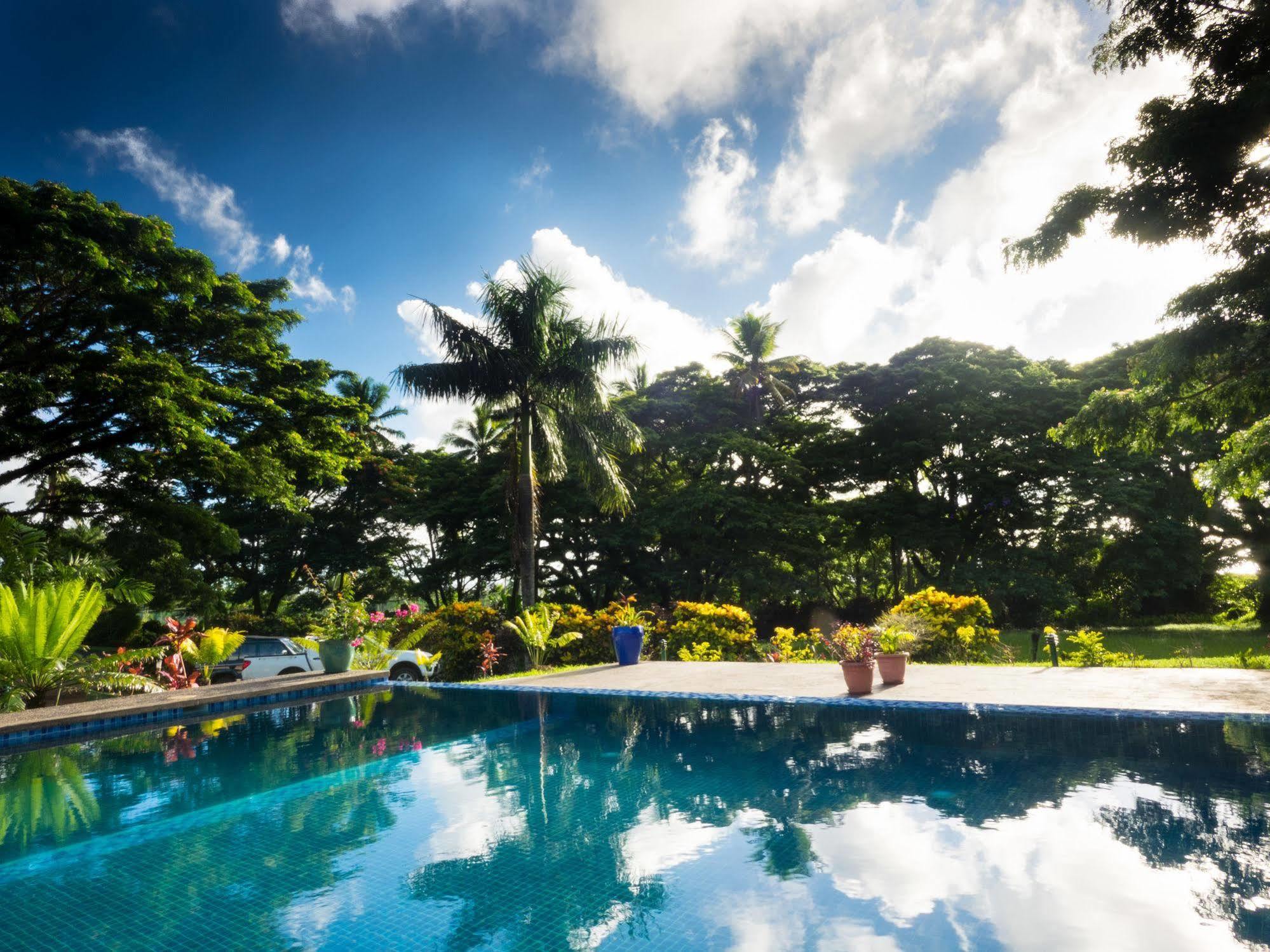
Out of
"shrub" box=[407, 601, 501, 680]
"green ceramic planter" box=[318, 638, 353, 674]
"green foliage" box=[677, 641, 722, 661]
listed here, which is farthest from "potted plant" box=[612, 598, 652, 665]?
"green ceramic planter" box=[318, 638, 353, 674]

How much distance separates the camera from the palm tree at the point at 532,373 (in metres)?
16.6

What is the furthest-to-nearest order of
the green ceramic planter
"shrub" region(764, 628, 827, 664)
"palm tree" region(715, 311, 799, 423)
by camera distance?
1. "palm tree" region(715, 311, 799, 423)
2. "shrub" region(764, 628, 827, 664)
3. the green ceramic planter

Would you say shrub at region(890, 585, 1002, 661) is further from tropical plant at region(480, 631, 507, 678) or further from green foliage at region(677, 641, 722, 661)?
tropical plant at region(480, 631, 507, 678)

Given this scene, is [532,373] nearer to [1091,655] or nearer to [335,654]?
[335,654]

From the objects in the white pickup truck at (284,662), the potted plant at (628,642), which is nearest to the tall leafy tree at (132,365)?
the white pickup truck at (284,662)

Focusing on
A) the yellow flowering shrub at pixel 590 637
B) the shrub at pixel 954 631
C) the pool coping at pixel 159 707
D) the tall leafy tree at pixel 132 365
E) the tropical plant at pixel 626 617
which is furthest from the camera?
the yellow flowering shrub at pixel 590 637

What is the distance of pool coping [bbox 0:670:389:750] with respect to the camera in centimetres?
815

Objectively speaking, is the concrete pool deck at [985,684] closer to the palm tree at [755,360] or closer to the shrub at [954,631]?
the shrub at [954,631]

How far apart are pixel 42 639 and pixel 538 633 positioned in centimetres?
830

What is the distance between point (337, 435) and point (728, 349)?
56.2 ft

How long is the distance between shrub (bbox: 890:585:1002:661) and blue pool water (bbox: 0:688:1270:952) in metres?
7.03

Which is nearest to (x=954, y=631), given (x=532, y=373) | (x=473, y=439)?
(x=532, y=373)

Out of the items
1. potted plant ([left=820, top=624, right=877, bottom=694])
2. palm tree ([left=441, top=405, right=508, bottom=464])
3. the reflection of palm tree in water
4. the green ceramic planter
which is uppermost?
palm tree ([left=441, top=405, right=508, bottom=464])

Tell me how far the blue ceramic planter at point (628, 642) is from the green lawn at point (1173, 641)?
30.0 feet
